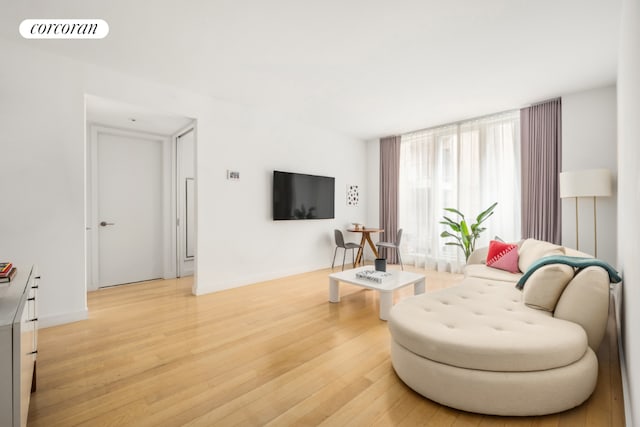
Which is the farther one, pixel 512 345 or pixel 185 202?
pixel 185 202

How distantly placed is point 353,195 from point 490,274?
11.1ft

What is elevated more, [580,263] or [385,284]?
[580,263]

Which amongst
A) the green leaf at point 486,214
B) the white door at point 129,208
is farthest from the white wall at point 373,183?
the white door at point 129,208

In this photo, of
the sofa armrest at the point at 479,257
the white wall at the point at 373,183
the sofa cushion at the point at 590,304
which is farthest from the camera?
the white wall at the point at 373,183

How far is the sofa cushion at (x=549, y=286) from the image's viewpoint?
2094 mm

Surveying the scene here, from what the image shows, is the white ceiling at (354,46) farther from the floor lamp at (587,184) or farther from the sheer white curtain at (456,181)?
the floor lamp at (587,184)

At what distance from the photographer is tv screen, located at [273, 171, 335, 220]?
4.82 metres

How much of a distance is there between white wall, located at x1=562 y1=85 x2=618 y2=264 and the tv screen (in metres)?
3.50

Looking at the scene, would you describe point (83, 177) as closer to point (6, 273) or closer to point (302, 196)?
point (6, 273)

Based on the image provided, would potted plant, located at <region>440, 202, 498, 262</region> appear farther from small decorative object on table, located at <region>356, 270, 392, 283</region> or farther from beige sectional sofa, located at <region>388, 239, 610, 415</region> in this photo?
beige sectional sofa, located at <region>388, 239, 610, 415</region>

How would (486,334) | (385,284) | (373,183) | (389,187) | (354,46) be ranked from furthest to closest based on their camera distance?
(373,183) < (389,187) < (385,284) < (354,46) < (486,334)

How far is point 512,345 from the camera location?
1616mm

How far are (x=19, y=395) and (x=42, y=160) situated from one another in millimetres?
2601

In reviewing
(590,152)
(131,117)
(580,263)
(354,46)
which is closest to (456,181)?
(590,152)
